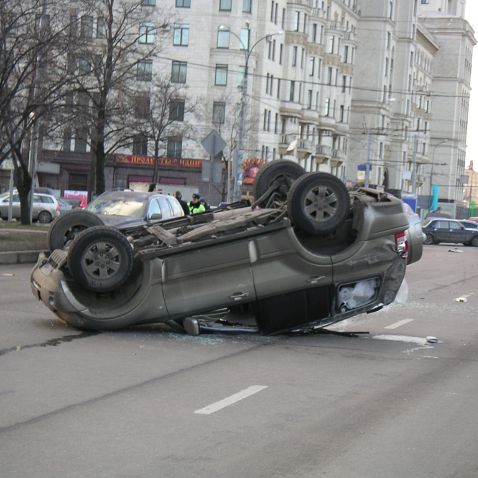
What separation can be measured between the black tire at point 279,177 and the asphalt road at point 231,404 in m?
2.02

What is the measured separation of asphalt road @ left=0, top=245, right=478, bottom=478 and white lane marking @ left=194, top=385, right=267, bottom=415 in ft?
0.06

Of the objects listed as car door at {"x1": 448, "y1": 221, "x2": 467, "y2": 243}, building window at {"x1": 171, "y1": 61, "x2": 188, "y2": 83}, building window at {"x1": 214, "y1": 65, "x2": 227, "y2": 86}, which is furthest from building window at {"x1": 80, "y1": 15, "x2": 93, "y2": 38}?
building window at {"x1": 214, "y1": 65, "x2": 227, "y2": 86}

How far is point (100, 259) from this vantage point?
1059 centimetres

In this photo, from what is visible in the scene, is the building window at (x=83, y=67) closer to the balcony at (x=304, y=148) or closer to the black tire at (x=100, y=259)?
the black tire at (x=100, y=259)

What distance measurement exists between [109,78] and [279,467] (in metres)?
25.9

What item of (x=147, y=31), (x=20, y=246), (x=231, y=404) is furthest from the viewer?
(x=147, y=31)

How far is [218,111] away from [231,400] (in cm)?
6221

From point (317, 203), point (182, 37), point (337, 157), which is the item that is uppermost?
point (182, 37)

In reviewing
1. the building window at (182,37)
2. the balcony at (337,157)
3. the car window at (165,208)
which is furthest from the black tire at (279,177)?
the balcony at (337,157)

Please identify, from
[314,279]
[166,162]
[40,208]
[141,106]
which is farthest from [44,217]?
[314,279]

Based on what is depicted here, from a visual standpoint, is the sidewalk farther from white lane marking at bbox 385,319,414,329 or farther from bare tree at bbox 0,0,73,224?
white lane marking at bbox 385,319,414,329

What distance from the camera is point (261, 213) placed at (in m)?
11.1

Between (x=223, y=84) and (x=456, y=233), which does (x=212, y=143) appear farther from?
(x=223, y=84)

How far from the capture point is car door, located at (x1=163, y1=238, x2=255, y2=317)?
10.7 m
